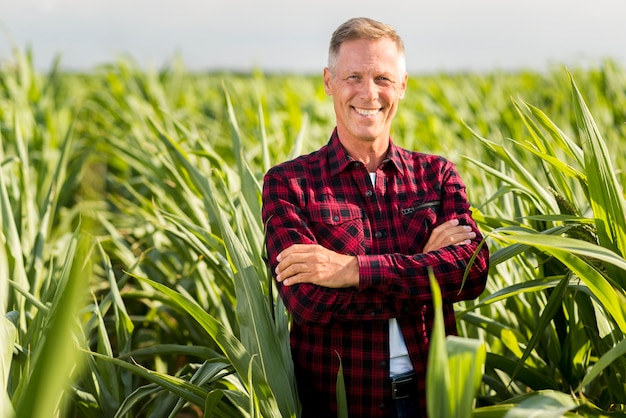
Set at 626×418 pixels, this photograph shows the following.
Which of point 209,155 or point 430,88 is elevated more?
point 430,88

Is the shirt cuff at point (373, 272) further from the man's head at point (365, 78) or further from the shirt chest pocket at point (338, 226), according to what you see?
the man's head at point (365, 78)

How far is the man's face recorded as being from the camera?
1542 millimetres

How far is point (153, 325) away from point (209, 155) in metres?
0.69

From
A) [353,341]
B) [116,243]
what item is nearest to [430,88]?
[116,243]

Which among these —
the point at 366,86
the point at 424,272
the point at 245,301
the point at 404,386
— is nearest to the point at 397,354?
the point at 404,386

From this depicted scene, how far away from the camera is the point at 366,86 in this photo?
1.55 meters

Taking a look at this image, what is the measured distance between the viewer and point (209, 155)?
2.03 m

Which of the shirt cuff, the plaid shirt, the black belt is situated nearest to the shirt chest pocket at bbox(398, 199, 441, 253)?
the plaid shirt

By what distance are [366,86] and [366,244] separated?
0.31 meters

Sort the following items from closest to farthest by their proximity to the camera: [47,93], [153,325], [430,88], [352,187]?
1. [352,187]
2. [153,325]
3. [47,93]
4. [430,88]

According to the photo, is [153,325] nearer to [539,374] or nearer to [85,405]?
[85,405]

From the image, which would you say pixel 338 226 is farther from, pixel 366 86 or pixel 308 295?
pixel 366 86

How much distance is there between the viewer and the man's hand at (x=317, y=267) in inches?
55.7

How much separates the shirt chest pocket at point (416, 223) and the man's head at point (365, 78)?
153 mm
